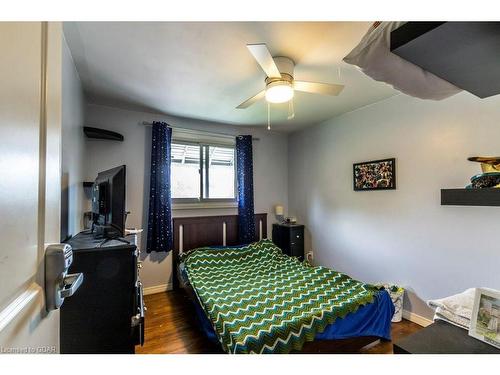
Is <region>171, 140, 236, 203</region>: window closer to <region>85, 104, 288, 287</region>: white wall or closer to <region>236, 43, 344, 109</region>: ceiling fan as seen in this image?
<region>85, 104, 288, 287</region>: white wall

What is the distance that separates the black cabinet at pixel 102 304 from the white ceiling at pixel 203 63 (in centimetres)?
147

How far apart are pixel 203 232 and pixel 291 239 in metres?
1.40

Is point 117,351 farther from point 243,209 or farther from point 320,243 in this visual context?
point 320,243

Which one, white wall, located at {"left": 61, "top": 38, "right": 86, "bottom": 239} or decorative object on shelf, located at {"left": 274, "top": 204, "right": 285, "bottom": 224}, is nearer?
white wall, located at {"left": 61, "top": 38, "right": 86, "bottom": 239}

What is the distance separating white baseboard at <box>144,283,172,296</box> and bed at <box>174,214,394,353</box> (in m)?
0.56

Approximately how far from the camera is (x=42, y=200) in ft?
1.88

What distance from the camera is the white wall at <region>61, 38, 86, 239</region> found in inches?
72.1

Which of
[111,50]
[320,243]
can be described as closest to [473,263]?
[320,243]


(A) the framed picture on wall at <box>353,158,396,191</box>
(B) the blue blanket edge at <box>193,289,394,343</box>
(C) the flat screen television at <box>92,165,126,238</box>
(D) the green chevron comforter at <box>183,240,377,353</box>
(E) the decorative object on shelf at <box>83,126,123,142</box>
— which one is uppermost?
(E) the decorative object on shelf at <box>83,126,123,142</box>

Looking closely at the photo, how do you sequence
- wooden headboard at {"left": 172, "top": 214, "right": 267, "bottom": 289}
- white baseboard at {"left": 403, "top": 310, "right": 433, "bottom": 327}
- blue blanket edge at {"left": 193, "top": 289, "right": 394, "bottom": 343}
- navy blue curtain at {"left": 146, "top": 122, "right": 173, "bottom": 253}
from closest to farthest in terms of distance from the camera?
blue blanket edge at {"left": 193, "top": 289, "right": 394, "bottom": 343} → white baseboard at {"left": 403, "top": 310, "right": 433, "bottom": 327} → navy blue curtain at {"left": 146, "top": 122, "right": 173, "bottom": 253} → wooden headboard at {"left": 172, "top": 214, "right": 267, "bottom": 289}

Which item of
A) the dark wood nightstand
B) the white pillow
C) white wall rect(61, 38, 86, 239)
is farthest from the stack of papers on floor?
white wall rect(61, 38, 86, 239)

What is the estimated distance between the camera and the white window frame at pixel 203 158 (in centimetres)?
355

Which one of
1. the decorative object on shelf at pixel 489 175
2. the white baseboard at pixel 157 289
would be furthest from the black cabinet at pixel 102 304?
the white baseboard at pixel 157 289

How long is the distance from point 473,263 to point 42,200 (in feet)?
9.79
